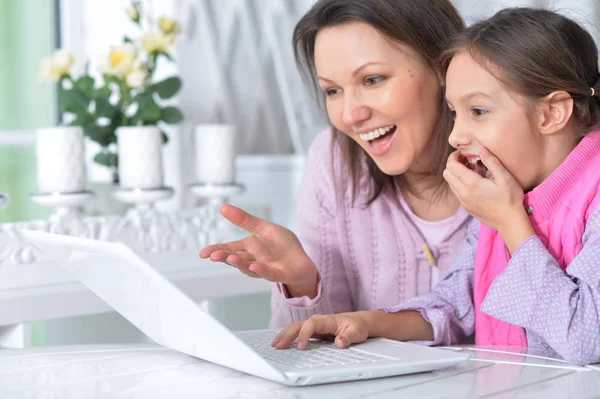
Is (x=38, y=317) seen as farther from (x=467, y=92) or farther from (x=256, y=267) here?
(x=467, y=92)

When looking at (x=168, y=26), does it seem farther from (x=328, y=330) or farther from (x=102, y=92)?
(x=328, y=330)

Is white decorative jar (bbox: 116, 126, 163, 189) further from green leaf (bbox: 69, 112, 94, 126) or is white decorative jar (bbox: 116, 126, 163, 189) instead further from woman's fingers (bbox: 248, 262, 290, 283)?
woman's fingers (bbox: 248, 262, 290, 283)

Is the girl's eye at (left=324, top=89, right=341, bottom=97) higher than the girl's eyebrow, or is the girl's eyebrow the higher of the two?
the girl's eye at (left=324, top=89, right=341, bottom=97)

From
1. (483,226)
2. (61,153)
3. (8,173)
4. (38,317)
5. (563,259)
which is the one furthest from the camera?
(8,173)

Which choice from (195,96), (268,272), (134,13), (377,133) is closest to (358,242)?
(377,133)

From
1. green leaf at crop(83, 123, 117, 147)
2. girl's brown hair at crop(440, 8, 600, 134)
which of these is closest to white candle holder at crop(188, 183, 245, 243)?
green leaf at crop(83, 123, 117, 147)

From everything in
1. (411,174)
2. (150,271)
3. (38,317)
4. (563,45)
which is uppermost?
(563,45)

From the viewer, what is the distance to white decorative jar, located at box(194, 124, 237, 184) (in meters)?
1.95

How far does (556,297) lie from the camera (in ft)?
3.43

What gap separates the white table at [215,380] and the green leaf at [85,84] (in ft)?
3.39

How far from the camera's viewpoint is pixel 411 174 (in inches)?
61.2

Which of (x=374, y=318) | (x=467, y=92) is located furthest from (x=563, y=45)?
(x=374, y=318)

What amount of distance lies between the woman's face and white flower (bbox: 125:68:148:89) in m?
0.65

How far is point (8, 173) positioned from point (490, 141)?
180 cm
